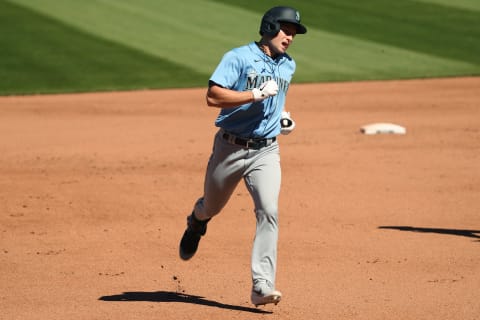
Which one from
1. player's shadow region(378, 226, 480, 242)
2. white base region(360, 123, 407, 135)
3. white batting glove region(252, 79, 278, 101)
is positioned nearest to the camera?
white batting glove region(252, 79, 278, 101)

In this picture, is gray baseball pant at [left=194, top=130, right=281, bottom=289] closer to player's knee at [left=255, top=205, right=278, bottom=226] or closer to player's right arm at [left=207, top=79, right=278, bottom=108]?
player's knee at [left=255, top=205, right=278, bottom=226]

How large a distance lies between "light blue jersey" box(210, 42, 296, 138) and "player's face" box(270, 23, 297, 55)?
117mm

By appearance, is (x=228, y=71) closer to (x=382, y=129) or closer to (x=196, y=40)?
(x=382, y=129)

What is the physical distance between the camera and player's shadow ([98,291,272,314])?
A: 26.2ft

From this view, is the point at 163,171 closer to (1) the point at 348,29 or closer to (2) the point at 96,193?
(2) the point at 96,193

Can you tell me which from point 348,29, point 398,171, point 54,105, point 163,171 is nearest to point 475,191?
point 398,171

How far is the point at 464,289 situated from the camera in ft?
27.8

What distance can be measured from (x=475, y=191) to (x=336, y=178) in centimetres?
181

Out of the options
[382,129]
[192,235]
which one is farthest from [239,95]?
[382,129]

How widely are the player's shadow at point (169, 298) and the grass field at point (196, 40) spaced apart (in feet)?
46.0

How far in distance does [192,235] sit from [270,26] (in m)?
1.94

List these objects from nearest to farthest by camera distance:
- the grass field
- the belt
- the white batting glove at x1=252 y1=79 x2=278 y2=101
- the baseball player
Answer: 1. the white batting glove at x1=252 y1=79 x2=278 y2=101
2. the baseball player
3. the belt
4. the grass field

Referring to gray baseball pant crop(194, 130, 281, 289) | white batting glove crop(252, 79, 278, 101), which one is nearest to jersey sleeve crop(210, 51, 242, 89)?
white batting glove crop(252, 79, 278, 101)

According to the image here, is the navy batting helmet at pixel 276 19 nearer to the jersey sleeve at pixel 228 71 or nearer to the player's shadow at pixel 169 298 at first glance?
the jersey sleeve at pixel 228 71
